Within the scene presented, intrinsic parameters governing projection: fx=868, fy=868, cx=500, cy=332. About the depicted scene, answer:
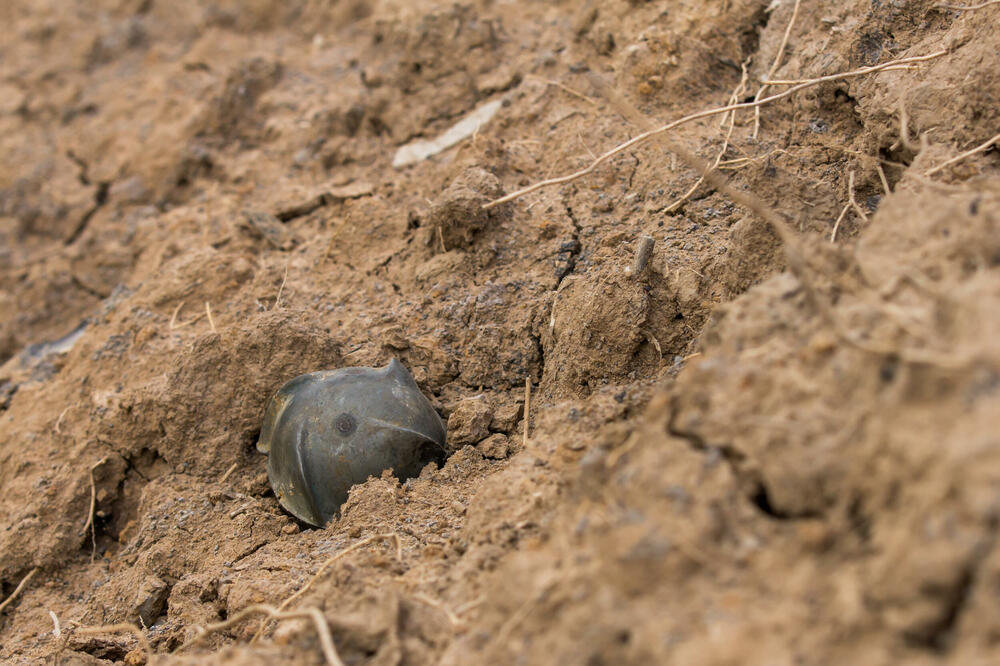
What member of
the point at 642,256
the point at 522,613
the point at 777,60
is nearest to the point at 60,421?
the point at 642,256

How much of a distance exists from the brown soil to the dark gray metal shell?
8 centimetres

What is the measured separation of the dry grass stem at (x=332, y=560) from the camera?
7.08 feet

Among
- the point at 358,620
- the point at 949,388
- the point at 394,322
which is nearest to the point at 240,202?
the point at 394,322

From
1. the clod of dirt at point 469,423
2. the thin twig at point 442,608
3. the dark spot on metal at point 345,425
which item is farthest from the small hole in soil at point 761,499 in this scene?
the dark spot on metal at point 345,425

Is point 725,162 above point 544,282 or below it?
above

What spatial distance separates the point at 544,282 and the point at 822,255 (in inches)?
53.7

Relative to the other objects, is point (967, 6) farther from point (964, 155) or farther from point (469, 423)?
point (469, 423)

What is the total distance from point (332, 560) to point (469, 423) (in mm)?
669

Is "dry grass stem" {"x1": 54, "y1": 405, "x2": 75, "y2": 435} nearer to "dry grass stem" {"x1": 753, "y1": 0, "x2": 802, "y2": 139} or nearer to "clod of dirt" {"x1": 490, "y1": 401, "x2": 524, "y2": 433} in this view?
"clod of dirt" {"x1": 490, "y1": 401, "x2": 524, "y2": 433}

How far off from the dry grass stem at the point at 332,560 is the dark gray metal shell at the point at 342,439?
35 centimetres

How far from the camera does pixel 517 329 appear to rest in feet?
9.78

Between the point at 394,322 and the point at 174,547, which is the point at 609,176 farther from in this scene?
the point at 174,547

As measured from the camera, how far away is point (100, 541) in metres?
3.11

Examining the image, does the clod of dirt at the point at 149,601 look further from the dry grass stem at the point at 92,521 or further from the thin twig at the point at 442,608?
the thin twig at the point at 442,608
